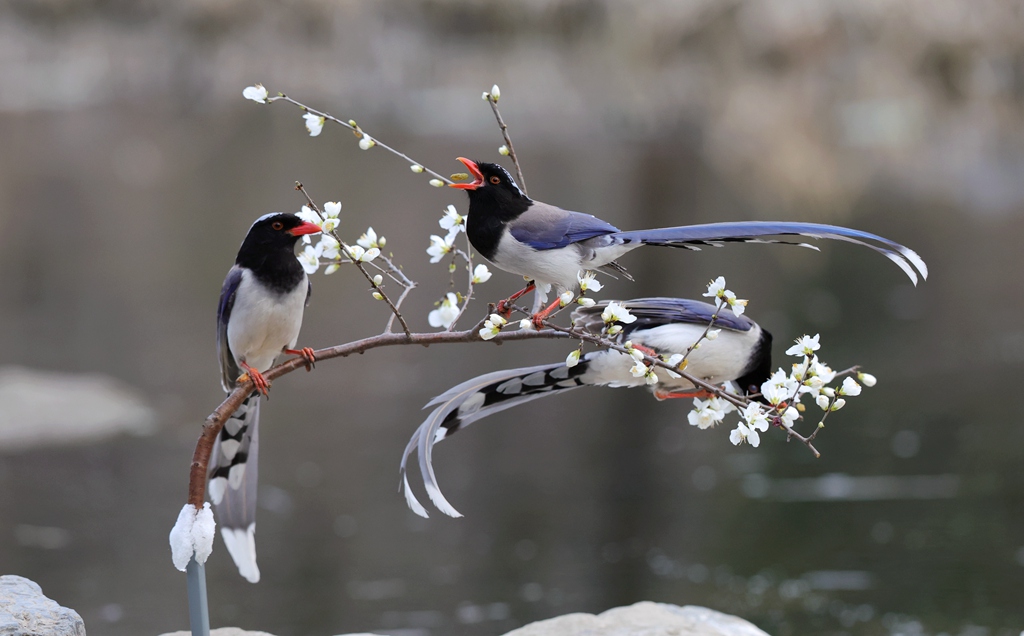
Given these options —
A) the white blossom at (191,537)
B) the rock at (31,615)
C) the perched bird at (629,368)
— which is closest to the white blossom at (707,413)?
the perched bird at (629,368)

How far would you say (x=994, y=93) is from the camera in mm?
10688

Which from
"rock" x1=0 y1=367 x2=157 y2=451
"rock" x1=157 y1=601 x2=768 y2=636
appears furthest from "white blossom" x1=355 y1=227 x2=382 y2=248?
"rock" x1=0 y1=367 x2=157 y2=451

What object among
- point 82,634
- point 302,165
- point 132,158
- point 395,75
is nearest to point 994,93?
point 395,75

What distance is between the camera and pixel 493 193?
168 centimetres

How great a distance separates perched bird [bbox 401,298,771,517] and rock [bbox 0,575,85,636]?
0.56m

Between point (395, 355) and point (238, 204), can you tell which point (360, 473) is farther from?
point (238, 204)

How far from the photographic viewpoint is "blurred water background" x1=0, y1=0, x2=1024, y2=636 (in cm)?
289

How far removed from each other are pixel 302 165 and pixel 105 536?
20.2 ft

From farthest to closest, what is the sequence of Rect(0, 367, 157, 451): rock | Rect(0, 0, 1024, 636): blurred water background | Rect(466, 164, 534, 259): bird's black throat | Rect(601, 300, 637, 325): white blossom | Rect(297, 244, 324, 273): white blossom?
Rect(0, 367, 157, 451): rock
Rect(0, 0, 1024, 636): blurred water background
Rect(297, 244, 324, 273): white blossom
Rect(466, 164, 534, 259): bird's black throat
Rect(601, 300, 637, 325): white blossom

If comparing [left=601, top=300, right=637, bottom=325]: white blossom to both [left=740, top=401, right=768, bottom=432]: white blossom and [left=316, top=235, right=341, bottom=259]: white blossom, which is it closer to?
[left=740, top=401, right=768, bottom=432]: white blossom

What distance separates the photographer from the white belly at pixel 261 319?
72.2 inches

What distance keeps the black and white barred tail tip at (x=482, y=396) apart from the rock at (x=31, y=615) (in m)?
0.56

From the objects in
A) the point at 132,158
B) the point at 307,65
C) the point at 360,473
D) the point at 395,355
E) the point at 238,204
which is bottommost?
the point at 360,473

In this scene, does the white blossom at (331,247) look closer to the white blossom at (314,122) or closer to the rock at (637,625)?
the white blossom at (314,122)
